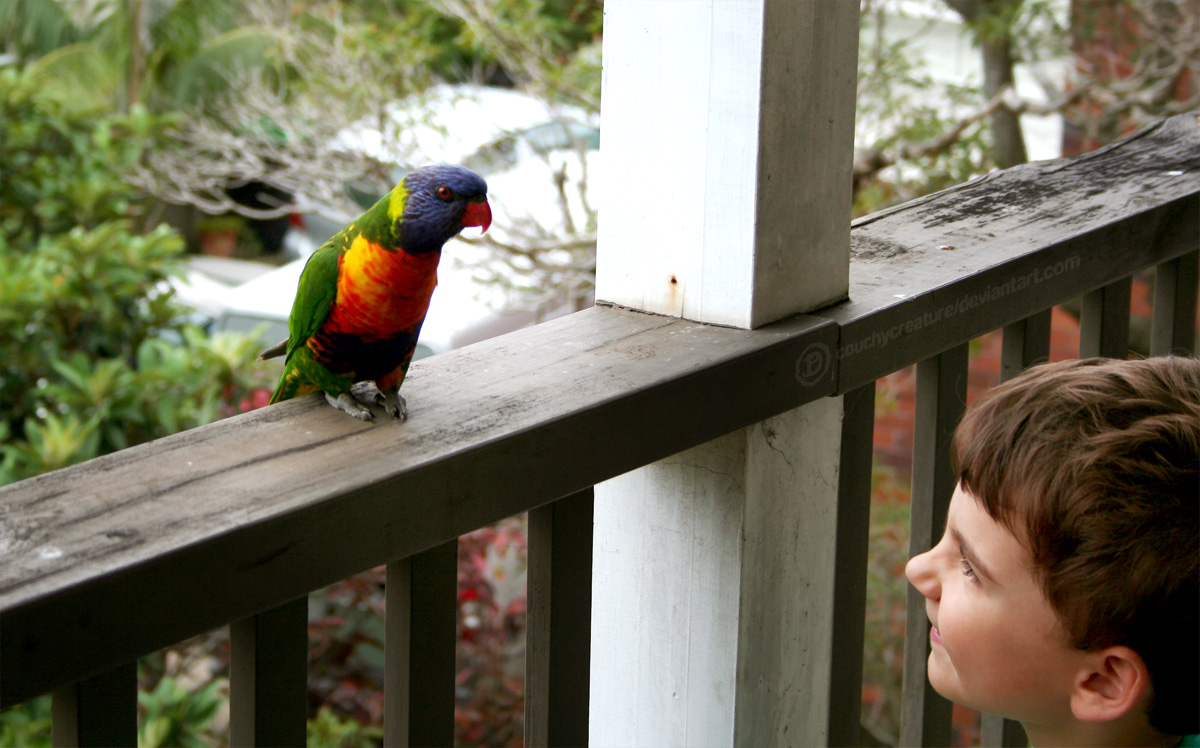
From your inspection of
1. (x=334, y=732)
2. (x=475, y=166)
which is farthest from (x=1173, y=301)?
(x=475, y=166)

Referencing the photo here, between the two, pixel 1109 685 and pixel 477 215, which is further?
pixel 477 215

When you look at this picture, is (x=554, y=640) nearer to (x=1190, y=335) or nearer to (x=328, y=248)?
(x=328, y=248)

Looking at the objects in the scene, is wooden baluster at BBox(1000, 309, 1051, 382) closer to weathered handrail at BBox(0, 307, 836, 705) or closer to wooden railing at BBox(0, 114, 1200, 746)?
wooden railing at BBox(0, 114, 1200, 746)

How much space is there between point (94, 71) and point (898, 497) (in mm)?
7449

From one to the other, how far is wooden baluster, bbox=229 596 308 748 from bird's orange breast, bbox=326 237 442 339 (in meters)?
0.33

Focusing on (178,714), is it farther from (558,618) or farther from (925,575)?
(925,575)

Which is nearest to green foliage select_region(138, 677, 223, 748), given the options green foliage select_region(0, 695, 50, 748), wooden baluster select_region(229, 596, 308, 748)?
green foliage select_region(0, 695, 50, 748)

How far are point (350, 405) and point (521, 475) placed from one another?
0.47 ft

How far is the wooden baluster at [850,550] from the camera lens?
3.25ft

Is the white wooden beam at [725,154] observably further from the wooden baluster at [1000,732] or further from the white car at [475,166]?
the white car at [475,166]

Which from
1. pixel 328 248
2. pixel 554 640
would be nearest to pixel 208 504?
pixel 554 640

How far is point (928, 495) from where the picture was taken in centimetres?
107

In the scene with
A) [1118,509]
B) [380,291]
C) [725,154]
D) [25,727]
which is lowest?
[25,727]

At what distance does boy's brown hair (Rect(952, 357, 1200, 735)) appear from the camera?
2.32 feet
